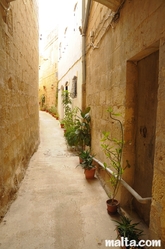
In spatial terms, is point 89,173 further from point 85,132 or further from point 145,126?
point 145,126

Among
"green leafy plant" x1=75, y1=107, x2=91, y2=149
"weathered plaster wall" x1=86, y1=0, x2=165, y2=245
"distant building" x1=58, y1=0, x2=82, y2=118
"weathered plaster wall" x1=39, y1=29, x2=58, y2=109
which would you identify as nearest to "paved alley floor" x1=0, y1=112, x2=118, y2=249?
"weathered plaster wall" x1=86, y1=0, x2=165, y2=245

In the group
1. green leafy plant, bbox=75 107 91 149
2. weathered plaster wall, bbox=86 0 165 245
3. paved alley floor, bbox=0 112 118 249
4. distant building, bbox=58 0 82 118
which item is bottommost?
paved alley floor, bbox=0 112 118 249

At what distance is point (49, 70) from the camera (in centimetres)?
1564

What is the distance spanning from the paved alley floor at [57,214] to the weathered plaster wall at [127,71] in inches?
21.2

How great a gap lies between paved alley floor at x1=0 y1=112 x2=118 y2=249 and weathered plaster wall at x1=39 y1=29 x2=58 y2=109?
1093 centimetres

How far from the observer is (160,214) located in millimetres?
1531

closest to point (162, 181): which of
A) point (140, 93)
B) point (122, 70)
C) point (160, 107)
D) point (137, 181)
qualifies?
point (160, 107)

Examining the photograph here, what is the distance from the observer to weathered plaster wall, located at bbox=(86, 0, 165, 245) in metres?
1.52

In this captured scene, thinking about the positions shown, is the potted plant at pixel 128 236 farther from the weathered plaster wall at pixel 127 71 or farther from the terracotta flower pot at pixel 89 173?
the terracotta flower pot at pixel 89 173

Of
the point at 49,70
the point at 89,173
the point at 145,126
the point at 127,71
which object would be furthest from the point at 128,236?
the point at 49,70

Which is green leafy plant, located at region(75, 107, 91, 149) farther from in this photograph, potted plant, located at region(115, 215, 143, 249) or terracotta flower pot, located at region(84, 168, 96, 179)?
potted plant, located at region(115, 215, 143, 249)

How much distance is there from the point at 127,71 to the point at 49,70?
14.5 metres

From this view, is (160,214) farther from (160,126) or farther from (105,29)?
(105,29)

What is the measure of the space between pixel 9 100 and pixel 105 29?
207 centimetres
